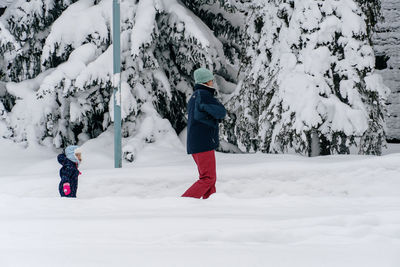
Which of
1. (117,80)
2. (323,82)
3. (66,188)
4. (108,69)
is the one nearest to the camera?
(66,188)

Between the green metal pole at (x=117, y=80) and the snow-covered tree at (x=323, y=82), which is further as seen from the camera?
the snow-covered tree at (x=323, y=82)

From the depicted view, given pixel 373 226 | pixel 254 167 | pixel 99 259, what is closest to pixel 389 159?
pixel 254 167

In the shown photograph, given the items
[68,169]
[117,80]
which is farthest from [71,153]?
[117,80]

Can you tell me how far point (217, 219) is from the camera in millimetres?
3934

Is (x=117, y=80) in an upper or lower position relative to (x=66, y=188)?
upper

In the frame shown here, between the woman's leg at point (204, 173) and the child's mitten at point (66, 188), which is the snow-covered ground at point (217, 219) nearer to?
the woman's leg at point (204, 173)

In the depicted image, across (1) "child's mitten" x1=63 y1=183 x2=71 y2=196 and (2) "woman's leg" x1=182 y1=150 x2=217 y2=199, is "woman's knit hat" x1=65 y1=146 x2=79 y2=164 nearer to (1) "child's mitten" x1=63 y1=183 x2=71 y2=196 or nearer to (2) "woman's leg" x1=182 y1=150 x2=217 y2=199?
(1) "child's mitten" x1=63 y1=183 x2=71 y2=196

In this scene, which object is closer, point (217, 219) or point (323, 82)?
point (217, 219)

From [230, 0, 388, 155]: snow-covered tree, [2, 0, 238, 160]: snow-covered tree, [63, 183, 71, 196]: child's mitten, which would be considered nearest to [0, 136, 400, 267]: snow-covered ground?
[63, 183, 71, 196]: child's mitten

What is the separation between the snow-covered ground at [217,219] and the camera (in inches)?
117

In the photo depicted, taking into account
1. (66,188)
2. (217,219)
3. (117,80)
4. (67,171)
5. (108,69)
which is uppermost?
(108,69)

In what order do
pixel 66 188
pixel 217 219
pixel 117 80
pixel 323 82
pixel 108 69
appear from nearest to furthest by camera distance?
1. pixel 217 219
2. pixel 66 188
3. pixel 117 80
4. pixel 323 82
5. pixel 108 69

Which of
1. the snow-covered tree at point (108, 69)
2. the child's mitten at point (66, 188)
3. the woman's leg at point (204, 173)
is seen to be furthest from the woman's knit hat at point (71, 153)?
the snow-covered tree at point (108, 69)

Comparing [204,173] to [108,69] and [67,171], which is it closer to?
[67,171]
